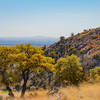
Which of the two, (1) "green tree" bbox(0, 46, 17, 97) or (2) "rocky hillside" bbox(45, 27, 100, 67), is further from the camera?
(2) "rocky hillside" bbox(45, 27, 100, 67)

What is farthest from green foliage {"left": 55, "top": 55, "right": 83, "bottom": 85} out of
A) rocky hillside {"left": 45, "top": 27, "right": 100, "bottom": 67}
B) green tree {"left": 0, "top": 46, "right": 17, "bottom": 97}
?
rocky hillside {"left": 45, "top": 27, "right": 100, "bottom": 67}

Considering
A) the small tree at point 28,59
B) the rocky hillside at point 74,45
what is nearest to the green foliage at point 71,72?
the small tree at point 28,59

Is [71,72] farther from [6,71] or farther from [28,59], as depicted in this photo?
[6,71]

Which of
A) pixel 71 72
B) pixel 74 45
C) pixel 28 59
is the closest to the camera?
pixel 28 59

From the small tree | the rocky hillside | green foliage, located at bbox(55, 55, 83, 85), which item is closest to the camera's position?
the small tree

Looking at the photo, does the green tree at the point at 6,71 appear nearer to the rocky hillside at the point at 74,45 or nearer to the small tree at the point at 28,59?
the small tree at the point at 28,59

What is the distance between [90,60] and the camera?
10031 centimetres

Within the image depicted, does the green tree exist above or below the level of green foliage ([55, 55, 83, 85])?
above

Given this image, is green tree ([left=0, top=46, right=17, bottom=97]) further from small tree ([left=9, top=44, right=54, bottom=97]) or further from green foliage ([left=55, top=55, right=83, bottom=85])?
green foliage ([left=55, top=55, right=83, bottom=85])

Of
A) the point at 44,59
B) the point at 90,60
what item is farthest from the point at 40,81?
the point at 44,59

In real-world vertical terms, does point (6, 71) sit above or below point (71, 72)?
above

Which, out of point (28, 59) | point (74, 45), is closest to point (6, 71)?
point (28, 59)

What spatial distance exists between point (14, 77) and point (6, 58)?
3.17m

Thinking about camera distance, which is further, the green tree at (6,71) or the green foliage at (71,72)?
the green foliage at (71,72)
